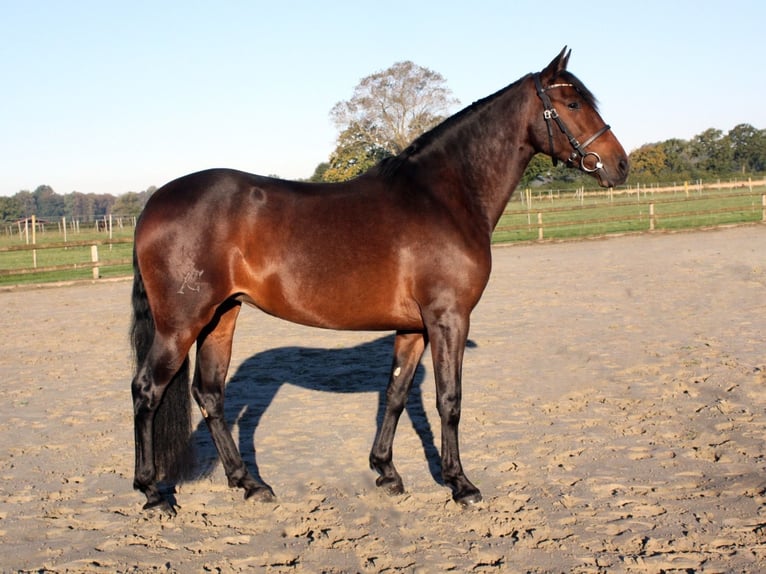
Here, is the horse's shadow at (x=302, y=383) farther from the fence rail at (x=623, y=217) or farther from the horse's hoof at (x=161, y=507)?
the fence rail at (x=623, y=217)

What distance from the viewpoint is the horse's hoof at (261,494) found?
155 inches

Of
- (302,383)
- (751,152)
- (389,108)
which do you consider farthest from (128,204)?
(302,383)

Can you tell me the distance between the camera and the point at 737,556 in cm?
302

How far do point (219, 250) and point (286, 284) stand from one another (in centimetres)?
40

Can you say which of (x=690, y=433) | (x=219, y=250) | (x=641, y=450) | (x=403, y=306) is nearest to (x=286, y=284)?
(x=219, y=250)

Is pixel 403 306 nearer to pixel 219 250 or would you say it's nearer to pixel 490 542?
pixel 219 250

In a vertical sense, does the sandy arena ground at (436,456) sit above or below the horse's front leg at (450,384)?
below

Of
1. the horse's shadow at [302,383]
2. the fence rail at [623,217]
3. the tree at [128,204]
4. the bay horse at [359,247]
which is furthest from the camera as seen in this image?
the tree at [128,204]

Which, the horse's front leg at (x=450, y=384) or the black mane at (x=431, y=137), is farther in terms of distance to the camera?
the black mane at (x=431, y=137)

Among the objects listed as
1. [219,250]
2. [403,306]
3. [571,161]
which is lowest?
[403,306]

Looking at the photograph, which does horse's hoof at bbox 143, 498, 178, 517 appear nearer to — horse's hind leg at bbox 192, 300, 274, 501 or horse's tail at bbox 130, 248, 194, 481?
horse's tail at bbox 130, 248, 194, 481

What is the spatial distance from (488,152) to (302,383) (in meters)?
3.27

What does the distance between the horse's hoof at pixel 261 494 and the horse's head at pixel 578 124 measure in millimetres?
2480

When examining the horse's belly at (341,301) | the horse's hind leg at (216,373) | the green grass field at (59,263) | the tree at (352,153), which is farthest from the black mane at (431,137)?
the tree at (352,153)
